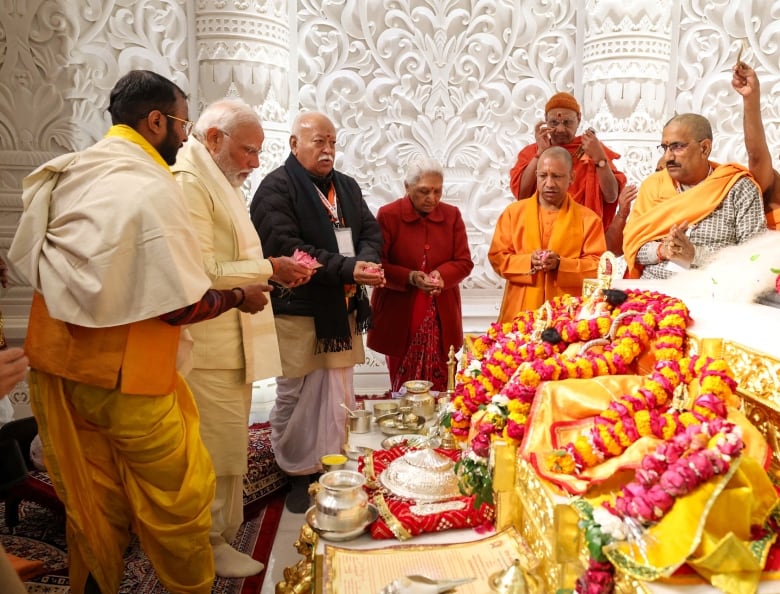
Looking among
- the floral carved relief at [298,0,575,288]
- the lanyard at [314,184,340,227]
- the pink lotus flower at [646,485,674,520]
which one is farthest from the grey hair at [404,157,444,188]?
the pink lotus flower at [646,485,674,520]

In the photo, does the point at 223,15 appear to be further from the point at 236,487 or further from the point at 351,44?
the point at 236,487

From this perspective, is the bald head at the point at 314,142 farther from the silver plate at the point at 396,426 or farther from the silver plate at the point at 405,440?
the silver plate at the point at 405,440

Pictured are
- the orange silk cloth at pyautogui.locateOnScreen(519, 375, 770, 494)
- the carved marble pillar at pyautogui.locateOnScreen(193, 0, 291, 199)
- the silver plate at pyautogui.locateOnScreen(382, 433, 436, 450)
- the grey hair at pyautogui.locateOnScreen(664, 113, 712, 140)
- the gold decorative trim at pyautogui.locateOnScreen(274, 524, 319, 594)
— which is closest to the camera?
the orange silk cloth at pyautogui.locateOnScreen(519, 375, 770, 494)

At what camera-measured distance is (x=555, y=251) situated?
3.93m

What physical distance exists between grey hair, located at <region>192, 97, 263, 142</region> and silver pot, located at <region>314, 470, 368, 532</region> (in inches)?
67.1

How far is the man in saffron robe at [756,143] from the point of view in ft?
9.21

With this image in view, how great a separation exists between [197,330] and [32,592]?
4.17 ft

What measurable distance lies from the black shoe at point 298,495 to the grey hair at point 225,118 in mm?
1903

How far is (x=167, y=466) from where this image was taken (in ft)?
7.73

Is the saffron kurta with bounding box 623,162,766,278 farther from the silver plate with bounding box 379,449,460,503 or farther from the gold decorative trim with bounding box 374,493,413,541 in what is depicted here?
the gold decorative trim with bounding box 374,493,413,541

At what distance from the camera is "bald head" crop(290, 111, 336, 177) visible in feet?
12.2

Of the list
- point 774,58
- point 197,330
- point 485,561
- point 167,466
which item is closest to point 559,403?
point 485,561

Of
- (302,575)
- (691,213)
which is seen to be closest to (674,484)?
(302,575)

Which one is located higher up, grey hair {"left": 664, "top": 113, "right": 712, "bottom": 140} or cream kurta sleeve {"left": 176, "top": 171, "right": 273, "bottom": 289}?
grey hair {"left": 664, "top": 113, "right": 712, "bottom": 140}
